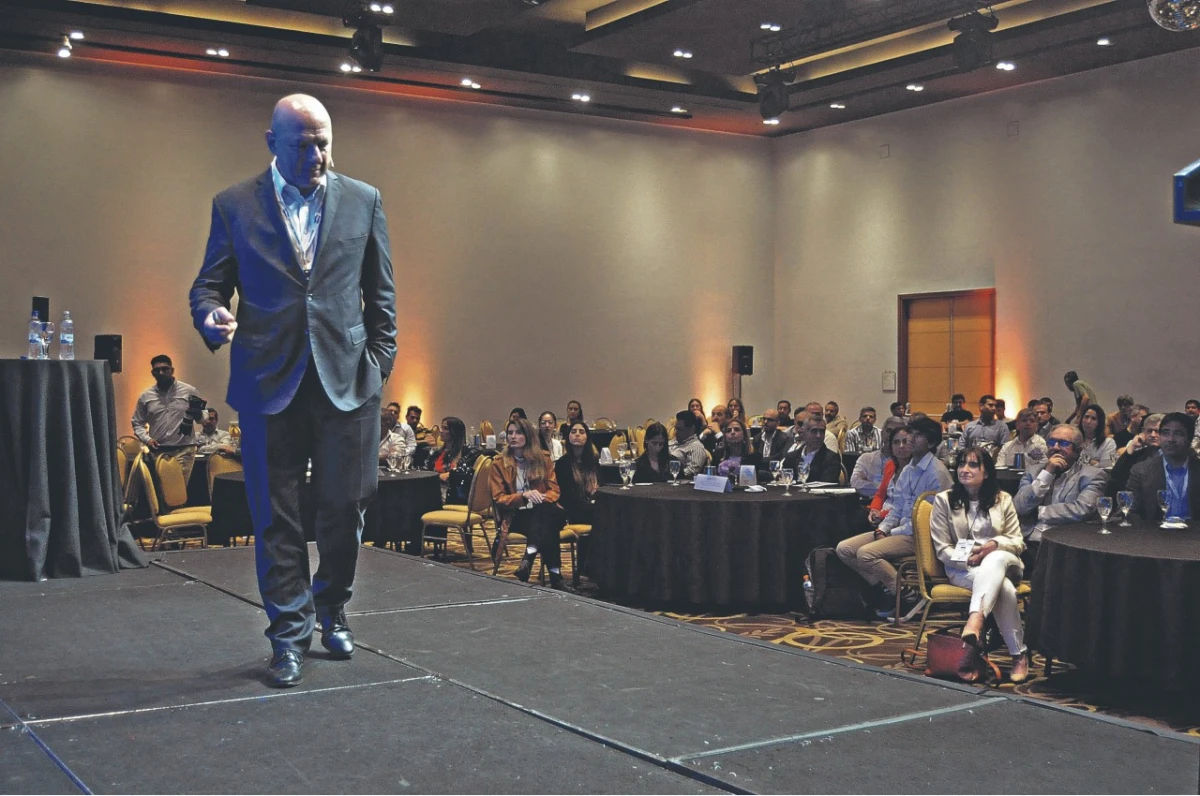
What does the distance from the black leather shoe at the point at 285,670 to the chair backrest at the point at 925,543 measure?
3752 millimetres

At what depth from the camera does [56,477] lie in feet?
14.9

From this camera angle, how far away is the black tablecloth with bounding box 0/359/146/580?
14.5 ft

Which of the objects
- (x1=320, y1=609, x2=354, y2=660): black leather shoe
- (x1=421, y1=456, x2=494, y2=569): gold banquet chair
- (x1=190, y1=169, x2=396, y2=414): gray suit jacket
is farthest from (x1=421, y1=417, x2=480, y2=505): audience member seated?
(x1=190, y1=169, x2=396, y2=414): gray suit jacket

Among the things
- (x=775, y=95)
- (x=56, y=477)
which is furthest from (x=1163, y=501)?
(x=775, y=95)

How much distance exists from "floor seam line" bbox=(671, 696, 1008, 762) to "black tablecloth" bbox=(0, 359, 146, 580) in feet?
9.90

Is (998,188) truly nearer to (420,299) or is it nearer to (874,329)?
(874,329)

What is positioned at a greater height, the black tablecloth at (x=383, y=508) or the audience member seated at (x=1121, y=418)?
the audience member seated at (x=1121, y=418)

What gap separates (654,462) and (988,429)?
5.03 m

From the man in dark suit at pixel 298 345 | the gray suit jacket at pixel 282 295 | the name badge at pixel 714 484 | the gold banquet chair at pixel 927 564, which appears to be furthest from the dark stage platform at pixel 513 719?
the name badge at pixel 714 484

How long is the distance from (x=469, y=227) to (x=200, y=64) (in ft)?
11.7

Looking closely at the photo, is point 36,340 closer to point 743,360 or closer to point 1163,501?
point 1163,501

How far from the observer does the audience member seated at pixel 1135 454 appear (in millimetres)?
6883

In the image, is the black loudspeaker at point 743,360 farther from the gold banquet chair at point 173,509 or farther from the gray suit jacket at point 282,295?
the gray suit jacket at point 282,295

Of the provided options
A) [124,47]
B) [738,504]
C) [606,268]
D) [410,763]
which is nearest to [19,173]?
[124,47]
